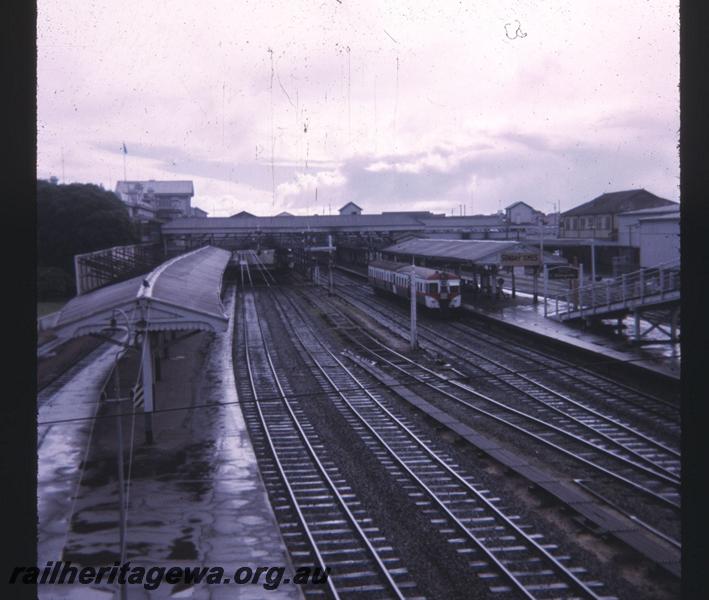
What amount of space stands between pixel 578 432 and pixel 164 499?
293 inches

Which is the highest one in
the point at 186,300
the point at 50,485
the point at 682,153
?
the point at 682,153

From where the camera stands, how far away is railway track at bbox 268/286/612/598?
7.54 m

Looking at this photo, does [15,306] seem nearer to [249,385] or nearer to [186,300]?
[186,300]

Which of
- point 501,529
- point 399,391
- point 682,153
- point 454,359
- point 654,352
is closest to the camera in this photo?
point 682,153

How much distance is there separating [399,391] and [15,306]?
1533 centimetres

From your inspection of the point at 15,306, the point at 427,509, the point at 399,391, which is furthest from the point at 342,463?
the point at 15,306

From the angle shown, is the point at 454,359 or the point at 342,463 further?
the point at 454,359

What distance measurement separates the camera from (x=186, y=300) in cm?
1636

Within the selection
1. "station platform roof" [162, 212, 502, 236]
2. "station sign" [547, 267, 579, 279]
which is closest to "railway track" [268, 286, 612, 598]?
"station sign" [547, 267, 579, 279]

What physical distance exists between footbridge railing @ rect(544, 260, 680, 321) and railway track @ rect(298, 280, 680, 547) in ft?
14.9

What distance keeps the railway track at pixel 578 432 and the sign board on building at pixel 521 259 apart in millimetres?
10262

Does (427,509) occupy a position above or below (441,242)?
below

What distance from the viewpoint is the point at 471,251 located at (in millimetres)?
34781

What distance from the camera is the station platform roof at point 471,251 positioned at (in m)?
31.5
